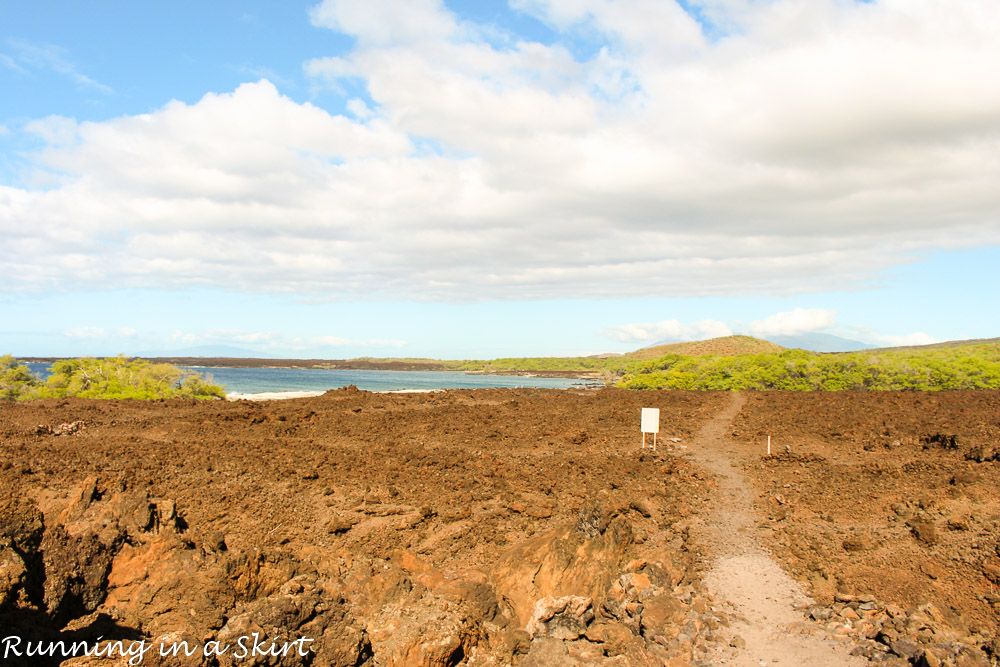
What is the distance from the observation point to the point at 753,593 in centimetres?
949

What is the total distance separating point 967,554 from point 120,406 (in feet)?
96.0

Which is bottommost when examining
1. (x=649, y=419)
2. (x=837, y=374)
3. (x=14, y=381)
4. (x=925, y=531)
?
(x=925, y=531)

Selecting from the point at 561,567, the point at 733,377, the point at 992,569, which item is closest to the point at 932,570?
the point at 992,569

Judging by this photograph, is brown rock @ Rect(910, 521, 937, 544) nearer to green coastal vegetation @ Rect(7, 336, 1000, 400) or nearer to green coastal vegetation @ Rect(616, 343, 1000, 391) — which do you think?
green coastal vegetation @ Rect(7, 336, 1000, 400)

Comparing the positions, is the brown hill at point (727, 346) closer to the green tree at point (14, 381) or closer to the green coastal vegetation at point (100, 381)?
the green coastal vegetation at point (100, 381)

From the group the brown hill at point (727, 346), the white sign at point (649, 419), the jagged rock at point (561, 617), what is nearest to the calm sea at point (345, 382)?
the brown hill at point (727, 346)

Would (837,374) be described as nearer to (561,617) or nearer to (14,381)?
(561,617)

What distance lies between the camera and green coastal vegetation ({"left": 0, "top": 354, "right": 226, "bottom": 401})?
33.7 metres

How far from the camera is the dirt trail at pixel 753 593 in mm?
7703

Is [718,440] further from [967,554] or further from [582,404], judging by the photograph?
[967,554]

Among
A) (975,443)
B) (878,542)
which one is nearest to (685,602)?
(878,542)

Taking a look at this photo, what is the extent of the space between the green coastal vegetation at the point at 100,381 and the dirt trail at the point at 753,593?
103 ft

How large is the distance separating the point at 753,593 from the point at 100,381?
39972mm

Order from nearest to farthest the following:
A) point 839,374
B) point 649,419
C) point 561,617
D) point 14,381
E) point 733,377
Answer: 1. point 561,617
2. point 649,419
3. point 14,381
4. point 839,374
5. point 733,377
